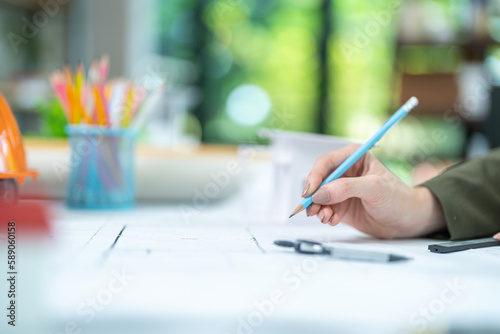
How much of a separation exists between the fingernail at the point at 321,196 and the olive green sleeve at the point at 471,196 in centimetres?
18

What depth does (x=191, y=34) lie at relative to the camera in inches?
168

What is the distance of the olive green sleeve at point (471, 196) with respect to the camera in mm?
685

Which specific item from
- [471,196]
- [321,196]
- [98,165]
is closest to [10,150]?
[98,165]

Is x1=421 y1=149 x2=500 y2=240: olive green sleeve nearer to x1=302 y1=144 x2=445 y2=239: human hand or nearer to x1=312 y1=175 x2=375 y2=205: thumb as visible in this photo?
x1=302 y1=144 x2=445 y2=239: human hand

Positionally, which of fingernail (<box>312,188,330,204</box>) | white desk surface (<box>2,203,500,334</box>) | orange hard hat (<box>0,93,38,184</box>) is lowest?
white desk surface (<box>2,203,500,334</box>)

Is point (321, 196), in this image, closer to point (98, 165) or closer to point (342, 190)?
point (342, 190)

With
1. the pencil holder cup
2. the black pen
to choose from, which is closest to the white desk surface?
the black pen

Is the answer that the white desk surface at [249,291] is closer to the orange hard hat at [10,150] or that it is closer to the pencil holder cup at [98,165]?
the orange hard hat at [10,150]

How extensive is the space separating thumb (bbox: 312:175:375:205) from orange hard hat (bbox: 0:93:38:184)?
35cm

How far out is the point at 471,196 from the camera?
0.71m

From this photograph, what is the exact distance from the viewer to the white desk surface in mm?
382

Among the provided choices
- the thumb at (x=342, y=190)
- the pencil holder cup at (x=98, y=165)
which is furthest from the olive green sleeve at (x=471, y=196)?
the pencil holder cup at (x=98, y=165)

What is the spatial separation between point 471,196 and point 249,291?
0.43 metres

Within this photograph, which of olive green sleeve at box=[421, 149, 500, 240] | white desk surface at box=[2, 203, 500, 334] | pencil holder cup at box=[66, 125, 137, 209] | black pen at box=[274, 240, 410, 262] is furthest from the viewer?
pencil holder cup at box=[66, 125, 137, 209]
